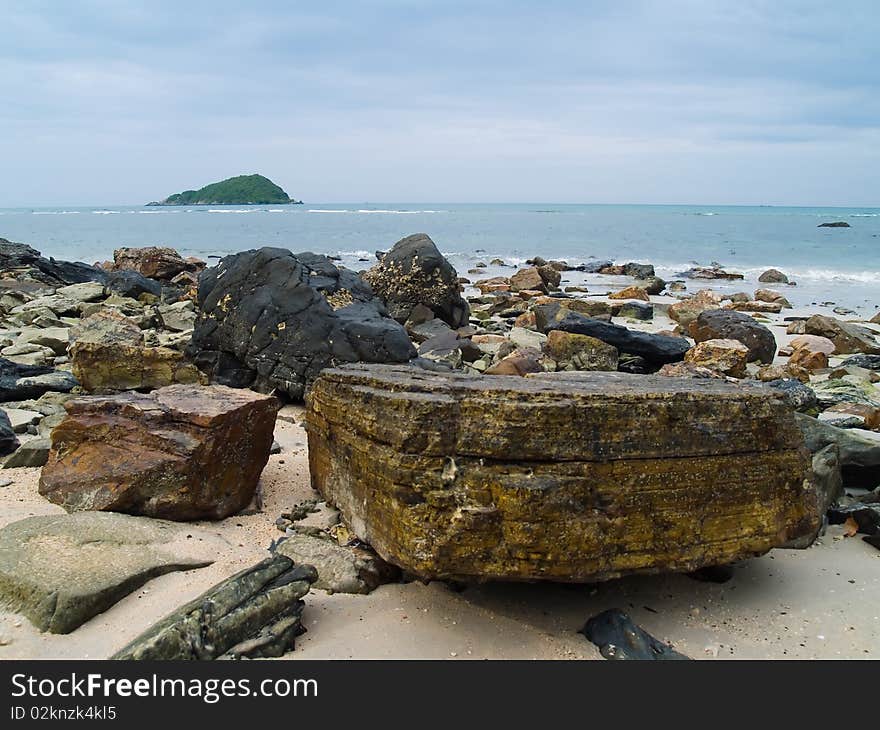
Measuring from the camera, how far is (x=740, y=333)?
39.2 ft

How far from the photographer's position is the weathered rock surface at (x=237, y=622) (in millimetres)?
3123

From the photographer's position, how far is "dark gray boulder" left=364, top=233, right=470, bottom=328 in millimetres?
14453

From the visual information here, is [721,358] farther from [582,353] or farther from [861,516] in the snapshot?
[861,516]

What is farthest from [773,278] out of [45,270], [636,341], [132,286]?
[45,270]

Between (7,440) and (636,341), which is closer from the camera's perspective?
(7,440)

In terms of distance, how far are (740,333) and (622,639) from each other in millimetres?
9623

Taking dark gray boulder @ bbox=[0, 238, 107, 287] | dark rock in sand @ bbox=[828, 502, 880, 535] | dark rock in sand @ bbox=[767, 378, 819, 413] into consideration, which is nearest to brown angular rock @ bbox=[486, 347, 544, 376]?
dark rock in sand @ bbox=[767, 378, 819, 413]

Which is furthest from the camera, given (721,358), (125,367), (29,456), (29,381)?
(721,358)

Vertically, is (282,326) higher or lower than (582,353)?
higher

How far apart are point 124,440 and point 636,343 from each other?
314 inches

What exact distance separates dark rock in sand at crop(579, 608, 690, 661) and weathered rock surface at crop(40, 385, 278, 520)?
7.84ft
